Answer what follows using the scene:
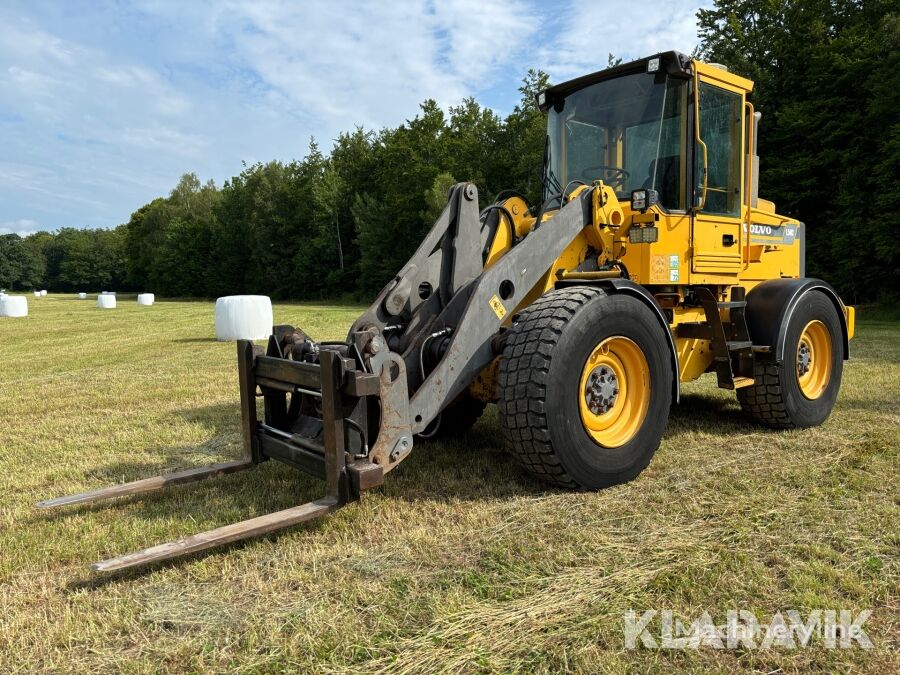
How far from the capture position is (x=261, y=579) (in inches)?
119

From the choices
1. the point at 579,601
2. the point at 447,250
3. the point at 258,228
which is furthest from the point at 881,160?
the point at 258,228

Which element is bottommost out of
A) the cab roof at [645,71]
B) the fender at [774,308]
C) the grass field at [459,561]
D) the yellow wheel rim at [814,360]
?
the grass field at [459,561]

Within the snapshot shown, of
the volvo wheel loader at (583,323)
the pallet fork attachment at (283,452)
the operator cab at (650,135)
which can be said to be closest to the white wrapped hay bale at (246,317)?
the volvo wheel loader at (583,323)

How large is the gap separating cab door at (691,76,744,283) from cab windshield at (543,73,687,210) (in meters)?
0.18

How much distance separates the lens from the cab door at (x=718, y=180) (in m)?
5.04

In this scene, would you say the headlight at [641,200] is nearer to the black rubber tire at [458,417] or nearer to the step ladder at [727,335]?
the step ladder at [727,335]

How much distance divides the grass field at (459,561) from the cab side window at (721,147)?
6.50 ft

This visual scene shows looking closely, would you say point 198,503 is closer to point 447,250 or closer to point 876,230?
point 447,250

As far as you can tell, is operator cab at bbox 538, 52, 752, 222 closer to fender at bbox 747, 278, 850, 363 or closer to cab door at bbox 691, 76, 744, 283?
cab door at bbox 691, 76, 744, 283

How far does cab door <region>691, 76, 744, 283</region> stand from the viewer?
5.04m

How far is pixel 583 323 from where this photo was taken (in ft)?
12.8

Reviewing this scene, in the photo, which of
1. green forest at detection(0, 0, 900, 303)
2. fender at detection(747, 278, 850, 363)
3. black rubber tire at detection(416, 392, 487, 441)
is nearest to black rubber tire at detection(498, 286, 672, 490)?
black rubber tire at detection(416, 392, 487, 441)

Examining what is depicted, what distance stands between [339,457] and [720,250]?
369cm

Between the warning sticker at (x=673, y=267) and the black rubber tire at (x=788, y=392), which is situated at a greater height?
the warning sticker at (x=673, y=267)
